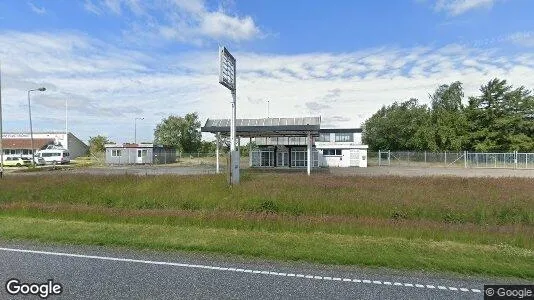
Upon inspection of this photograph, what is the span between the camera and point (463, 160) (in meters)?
48.2

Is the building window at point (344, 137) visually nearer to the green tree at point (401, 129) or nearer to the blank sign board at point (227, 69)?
the green tree at point (401, 129)

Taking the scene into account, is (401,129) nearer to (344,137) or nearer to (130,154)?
(344,137)

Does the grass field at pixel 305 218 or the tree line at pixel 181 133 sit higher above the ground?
the tree line at pixel 181 133

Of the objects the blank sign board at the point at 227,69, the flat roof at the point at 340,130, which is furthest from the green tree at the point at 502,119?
the blank sign board at the point at 227,69

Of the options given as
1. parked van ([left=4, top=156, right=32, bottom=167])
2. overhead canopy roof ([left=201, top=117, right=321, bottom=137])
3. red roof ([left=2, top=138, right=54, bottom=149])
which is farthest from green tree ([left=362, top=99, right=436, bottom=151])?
red roof ([left=2, top=138, right=54, bottom=149])

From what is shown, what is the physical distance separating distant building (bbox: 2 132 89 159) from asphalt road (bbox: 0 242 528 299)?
70.6 meters

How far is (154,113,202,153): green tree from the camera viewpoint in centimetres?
7038

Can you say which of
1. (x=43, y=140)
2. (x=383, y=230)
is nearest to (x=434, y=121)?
(x=383, y=230)

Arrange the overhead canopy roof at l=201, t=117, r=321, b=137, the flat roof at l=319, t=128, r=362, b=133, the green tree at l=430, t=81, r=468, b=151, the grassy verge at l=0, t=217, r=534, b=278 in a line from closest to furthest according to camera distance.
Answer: the grassy verge at l=0, t=217, r=534, b=278 < the overhead canopy roof at l=201, t=117, r=321, b=137 < the flat roof at l=319, t=128, r=362, b=133 < the green tree at l=430, t=81, r=468, b=151

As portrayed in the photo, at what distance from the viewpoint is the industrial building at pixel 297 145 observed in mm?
30422

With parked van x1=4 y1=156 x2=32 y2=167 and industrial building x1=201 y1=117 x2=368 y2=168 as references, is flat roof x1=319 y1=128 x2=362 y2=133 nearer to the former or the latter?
industrial building x1=201 y1=117 x2=368 y2=168

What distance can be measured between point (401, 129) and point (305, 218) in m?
57.1

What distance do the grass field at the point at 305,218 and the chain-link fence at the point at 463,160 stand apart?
32.4 meters

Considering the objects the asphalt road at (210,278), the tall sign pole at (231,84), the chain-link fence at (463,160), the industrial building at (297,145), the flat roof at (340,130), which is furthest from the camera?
the flat roof at (340,130)
